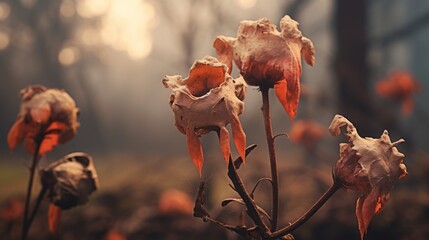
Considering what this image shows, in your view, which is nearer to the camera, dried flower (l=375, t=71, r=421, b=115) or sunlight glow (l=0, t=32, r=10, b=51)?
dried flower (l=375, t=71, r=421, b=115)

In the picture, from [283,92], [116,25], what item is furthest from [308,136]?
[116,25]

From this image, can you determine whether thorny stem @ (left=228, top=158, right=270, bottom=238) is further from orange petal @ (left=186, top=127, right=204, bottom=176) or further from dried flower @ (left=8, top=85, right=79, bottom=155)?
dried flower @ (left=8, top=85, right=79, bottom=155)

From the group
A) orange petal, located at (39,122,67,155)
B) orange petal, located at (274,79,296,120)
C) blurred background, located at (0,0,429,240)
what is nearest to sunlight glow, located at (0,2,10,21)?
blurred background, located at (0,0,429,240)

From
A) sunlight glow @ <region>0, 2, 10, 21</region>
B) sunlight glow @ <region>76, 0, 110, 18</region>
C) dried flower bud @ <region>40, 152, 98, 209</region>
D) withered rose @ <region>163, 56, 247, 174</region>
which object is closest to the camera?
withered rose @ <region>163, 56, 247, 174</region>

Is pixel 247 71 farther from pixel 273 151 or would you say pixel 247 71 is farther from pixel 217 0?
pixel 217 0

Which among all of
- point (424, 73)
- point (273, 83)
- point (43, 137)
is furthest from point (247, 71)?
point (424, 73)

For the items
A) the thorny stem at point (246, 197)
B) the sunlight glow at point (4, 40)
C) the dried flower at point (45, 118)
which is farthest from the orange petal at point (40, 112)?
the sunlight glow at point (4, 40)
